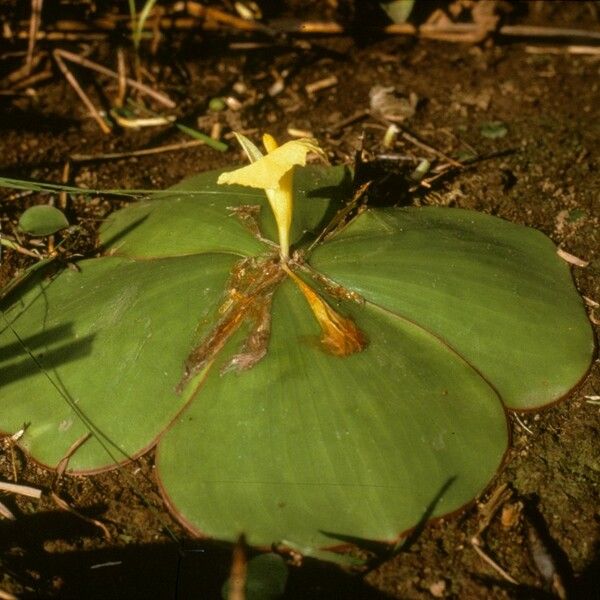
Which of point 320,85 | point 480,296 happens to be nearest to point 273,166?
point 480,296

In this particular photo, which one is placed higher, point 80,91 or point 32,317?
point 80,91

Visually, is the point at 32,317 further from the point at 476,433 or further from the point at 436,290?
the point at 476,433

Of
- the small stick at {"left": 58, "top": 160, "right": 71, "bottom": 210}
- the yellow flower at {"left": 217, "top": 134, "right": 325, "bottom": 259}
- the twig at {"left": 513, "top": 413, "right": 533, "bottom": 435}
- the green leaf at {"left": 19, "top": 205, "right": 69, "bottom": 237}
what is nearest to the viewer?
the yellow flower at {"left": 217, "top": 134, "right": 325, "bottom": 259}

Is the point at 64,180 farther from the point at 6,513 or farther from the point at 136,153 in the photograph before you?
the point at 6,513

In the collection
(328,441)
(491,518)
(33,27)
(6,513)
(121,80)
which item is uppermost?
(33,27)

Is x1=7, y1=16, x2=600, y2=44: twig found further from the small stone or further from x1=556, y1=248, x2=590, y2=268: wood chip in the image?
the small stone

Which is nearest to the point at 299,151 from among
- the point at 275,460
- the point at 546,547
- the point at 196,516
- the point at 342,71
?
the point at 275,460

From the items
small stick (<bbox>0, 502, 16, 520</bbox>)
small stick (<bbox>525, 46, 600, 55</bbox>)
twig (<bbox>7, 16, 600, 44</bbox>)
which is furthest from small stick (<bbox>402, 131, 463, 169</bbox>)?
small stick (<bbox>0, 502, 16, 520</bbox>)
